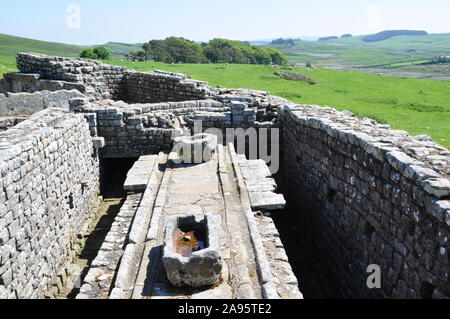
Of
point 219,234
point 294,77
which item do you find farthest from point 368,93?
point 219,234

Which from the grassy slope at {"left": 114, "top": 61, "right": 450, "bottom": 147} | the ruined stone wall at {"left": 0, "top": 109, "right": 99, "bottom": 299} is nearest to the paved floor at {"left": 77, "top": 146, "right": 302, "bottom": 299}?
the ruined stone wall at {"left": 0, "top": 109, "right": 99, "bottom": 299}

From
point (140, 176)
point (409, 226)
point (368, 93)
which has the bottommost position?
point (140, 176)

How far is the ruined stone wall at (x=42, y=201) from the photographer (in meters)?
6.55

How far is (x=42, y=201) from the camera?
787 cm

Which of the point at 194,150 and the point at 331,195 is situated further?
the point at 194,150

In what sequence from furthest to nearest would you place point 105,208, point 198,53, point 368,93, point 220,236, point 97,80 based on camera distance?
1. point 198,53
2. point 368,93
3. point 97,80
4. point 105,208
5. point 220,236

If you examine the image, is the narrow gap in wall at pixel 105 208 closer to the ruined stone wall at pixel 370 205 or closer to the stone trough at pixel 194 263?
the stone trough at pixel 194 263

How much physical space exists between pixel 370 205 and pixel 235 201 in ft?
8.05

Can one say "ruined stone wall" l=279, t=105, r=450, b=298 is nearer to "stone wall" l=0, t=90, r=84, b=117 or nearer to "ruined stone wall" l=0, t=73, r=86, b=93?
"stone wall" l=0, t=90, r=84, b=117

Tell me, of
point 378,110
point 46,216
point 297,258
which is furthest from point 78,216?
point 378,110

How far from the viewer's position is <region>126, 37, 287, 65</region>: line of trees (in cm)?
6384

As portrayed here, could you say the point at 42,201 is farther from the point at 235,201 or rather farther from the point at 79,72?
the point at 79,72

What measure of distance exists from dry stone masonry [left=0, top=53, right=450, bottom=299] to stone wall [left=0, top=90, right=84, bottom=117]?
0.29 metres

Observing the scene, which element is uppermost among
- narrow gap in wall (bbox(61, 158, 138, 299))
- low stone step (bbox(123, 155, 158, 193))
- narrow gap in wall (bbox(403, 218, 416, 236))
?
narrow gap in wall (bbox(403, 218, 416, 236))
